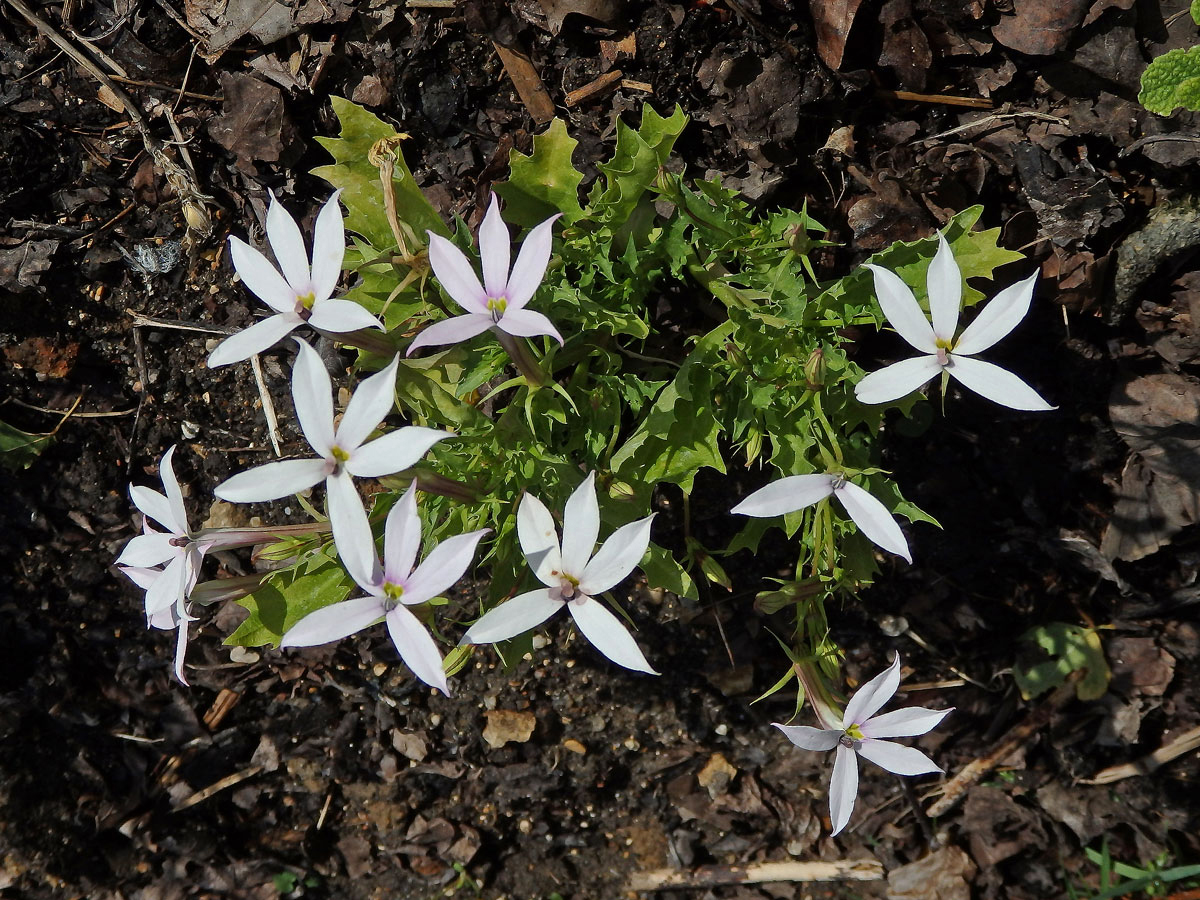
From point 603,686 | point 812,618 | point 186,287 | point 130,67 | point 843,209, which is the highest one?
point 130,67

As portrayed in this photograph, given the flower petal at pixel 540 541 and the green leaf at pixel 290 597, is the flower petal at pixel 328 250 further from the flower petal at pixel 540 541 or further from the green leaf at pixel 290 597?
the green leaf at pixel 290 597

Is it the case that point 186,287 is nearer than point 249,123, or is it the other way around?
point 249,123

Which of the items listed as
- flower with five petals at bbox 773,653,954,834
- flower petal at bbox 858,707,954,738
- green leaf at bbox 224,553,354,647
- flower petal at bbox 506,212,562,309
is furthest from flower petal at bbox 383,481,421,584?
flower petal at bbox 858,707,954,738

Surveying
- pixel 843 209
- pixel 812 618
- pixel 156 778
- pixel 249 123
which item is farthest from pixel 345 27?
pixel 156 778

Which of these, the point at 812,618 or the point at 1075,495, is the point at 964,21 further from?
the point at 812,618

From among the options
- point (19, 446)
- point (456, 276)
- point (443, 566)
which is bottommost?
point (19, 446)

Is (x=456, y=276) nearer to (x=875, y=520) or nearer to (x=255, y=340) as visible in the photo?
(x=255, y=340)

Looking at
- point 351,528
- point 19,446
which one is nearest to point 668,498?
point 351,528
